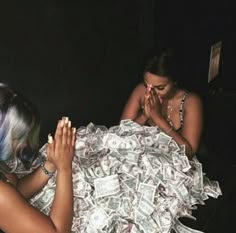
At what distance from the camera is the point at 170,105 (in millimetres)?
2229

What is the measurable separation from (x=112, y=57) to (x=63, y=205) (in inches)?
60.5

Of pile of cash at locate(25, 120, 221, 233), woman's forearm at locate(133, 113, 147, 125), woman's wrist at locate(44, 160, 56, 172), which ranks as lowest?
pile of cash at locate(25, 120, 221, 233)

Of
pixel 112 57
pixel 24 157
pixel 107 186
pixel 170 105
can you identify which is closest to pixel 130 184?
pixel 107 186

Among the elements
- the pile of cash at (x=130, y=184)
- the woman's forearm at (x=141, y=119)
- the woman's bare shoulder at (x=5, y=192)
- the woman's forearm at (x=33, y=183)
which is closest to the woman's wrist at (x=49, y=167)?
the woman's forearm at (x=33, y=183)

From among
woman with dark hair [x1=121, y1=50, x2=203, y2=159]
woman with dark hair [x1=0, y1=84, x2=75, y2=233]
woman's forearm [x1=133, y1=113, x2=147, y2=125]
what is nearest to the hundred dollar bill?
woman with dark hair [x1=0, y1=84, x2=75, y2=233]

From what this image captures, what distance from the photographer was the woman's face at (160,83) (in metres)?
2.08

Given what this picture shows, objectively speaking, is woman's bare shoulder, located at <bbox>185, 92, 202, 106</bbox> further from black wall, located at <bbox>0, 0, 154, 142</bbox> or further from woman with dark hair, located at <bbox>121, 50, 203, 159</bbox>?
black wall, located at <bbox>0, 0, 154, 142</bbox>

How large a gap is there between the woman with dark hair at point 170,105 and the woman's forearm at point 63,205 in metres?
0.86

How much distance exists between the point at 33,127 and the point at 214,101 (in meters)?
1.94

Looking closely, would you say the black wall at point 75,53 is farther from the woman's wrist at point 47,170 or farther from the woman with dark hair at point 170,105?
the woman's wrist at point 47,170

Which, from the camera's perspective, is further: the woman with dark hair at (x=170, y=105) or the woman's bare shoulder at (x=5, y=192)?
the woman with dark hair at (x=170, y=105)

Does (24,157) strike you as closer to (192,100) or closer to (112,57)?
(192,100)

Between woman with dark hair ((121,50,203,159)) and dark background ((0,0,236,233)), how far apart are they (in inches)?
5.0

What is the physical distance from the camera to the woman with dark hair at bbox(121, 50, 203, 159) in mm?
2072
